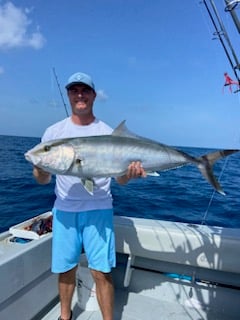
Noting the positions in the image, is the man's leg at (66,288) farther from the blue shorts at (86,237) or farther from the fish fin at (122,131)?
the fish fin at (122,131)

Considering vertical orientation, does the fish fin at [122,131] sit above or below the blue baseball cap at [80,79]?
below

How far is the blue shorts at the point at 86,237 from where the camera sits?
2568mm

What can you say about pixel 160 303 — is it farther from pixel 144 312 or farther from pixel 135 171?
pixel 135 171

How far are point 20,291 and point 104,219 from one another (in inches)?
38.9

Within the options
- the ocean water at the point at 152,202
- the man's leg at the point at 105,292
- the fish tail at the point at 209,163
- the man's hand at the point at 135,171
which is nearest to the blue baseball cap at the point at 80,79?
the man's hand at the point at 135,171

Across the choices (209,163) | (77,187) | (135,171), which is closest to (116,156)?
(135,171)

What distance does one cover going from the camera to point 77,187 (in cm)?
254

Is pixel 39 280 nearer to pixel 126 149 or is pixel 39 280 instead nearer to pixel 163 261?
pixel 163 261

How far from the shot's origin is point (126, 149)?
2340 millimetres

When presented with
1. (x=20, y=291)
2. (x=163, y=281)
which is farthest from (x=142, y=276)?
(x=20, y=291)

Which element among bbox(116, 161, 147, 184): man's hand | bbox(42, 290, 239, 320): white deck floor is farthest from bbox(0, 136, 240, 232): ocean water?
bbox(116, 161, 147, 184): man's hand

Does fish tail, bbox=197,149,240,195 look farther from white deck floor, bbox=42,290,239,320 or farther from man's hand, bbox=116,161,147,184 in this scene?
white deck floor, bbox=42,290,239,320

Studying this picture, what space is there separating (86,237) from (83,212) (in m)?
0.21

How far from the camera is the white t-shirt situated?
255 centimetres
